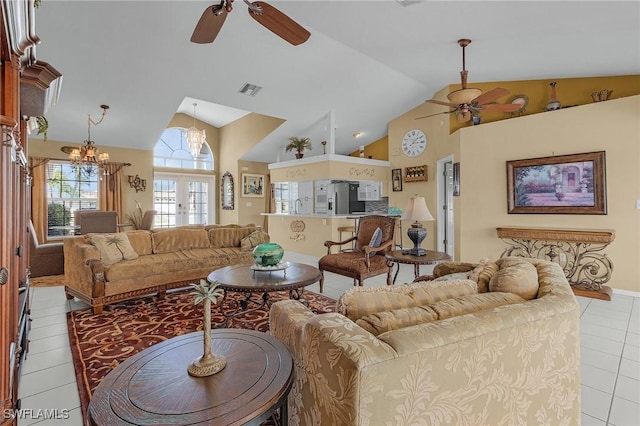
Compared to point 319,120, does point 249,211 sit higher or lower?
lower

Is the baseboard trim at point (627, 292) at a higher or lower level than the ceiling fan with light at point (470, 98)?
lower

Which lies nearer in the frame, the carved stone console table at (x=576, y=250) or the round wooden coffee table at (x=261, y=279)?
the round wooden coffee table at (x=261, y=279)

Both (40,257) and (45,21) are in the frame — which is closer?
(45,21)

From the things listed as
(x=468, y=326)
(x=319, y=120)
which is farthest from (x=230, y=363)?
(x=319, y=120)

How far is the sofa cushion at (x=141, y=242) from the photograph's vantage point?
3979 mm

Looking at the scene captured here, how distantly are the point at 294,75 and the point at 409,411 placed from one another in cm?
521

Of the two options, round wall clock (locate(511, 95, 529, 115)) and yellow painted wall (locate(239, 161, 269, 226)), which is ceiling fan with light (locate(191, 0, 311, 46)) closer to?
round wall clock (locate(511, 95, 529, 115))

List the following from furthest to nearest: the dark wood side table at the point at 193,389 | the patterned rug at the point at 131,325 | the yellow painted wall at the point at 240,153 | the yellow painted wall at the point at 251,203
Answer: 1. the yellow painted wall at the point at 251,203
2. the yellow painted wall at the point at 240,153
3. the patterned rug at the point at 131,325
4. the dark wood side table at the point at 193,389

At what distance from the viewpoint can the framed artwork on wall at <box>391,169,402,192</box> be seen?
23.5 feet

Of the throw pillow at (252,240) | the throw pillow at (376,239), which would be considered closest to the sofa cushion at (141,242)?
the throw pillow at (252,240)

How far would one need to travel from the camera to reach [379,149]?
8445mm

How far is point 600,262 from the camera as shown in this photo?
399 centimetres

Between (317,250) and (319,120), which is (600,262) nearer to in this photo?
(317,250)

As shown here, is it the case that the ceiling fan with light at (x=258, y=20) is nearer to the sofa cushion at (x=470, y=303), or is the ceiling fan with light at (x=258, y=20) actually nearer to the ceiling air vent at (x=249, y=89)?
the sofa cushion at (x=470, y=303)
